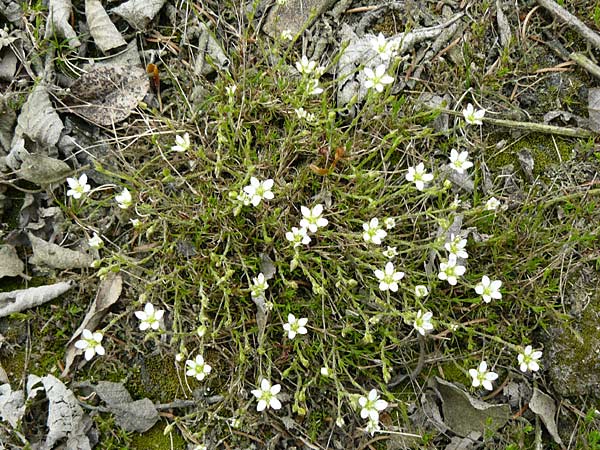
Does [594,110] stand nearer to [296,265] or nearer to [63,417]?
[296,265]

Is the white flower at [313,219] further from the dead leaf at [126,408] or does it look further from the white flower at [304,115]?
the dead leaf at [126,408]

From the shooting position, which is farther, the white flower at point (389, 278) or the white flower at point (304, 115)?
the white flower at point (304, 115)

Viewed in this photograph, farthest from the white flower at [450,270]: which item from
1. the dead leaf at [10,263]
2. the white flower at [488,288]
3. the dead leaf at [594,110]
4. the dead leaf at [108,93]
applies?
the dead leaf at [10,263]

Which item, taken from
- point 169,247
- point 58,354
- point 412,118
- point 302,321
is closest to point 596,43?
point 412,118

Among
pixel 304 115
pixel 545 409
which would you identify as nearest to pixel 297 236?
pixel 304 115

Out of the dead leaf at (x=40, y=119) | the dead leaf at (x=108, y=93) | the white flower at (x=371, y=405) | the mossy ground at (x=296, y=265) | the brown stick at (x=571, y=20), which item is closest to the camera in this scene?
the white flower at (x=371, y=405)

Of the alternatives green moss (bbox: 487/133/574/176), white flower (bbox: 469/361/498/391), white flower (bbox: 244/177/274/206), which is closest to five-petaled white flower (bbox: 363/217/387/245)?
white flower (bbox: 244/177/274/206)
